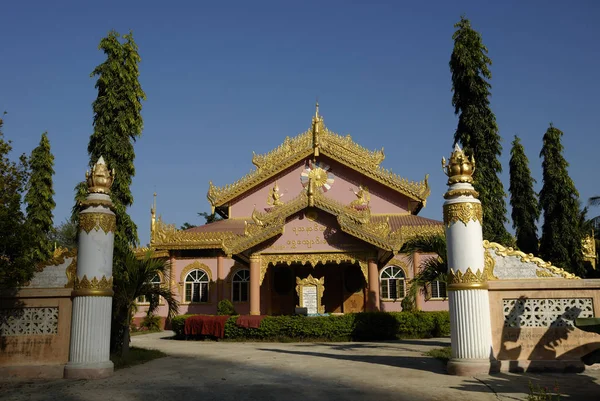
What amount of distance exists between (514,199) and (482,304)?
25.5 metres

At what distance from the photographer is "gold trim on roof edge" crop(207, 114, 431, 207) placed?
100 ft

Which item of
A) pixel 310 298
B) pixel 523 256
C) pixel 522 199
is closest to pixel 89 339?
pixel 523 256

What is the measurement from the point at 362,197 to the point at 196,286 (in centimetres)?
1041

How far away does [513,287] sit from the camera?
34.8 ft

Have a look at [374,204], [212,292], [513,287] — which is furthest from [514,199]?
[513,287]

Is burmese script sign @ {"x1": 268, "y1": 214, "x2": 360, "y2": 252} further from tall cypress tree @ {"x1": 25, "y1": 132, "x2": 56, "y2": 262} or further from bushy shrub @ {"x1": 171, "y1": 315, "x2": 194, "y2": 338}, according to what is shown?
tall cypress tree @ {"x1": 25, "y1": 132, "x2": 56, "y2": 262}

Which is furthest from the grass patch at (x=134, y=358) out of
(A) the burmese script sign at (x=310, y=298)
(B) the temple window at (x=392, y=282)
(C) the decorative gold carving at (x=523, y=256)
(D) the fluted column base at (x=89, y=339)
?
(B) the temple window at (x=392, y=282)

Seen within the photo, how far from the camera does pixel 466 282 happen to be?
10.4 metres

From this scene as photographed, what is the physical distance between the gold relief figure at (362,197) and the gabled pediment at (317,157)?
0.89 metres

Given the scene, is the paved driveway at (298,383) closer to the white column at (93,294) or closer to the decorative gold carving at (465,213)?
the white column at (93,294)

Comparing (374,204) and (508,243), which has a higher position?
(374,204)

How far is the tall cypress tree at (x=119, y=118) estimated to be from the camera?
17172 mm

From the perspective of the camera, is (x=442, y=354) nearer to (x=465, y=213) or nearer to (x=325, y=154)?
(x=465, y=213)

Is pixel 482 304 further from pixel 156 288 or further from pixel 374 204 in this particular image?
pixel 374 204
